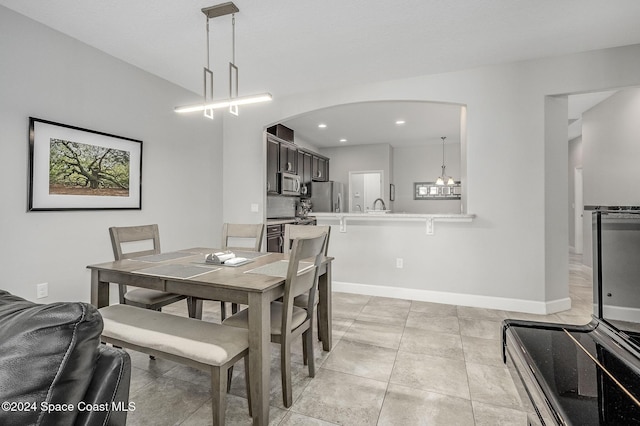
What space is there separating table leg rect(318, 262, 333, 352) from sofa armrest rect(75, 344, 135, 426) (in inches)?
62.6

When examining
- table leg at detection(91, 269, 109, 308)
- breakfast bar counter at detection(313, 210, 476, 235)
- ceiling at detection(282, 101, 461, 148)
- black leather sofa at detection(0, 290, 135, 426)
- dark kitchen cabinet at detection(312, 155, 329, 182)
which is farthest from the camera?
dark kitchen cabinet at detection(312, 155, 329, 182)

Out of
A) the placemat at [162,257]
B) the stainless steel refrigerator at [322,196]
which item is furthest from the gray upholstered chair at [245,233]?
the stainless steel refrigerator at [322,196]

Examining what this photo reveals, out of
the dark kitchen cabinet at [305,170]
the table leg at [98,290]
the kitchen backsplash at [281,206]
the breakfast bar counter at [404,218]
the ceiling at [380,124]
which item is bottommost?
the table leg at [98,290]

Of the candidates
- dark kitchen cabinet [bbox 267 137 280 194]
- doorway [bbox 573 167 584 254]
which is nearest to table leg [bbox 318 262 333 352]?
dark kitchen cabinet [bbox 267 137 280 194]

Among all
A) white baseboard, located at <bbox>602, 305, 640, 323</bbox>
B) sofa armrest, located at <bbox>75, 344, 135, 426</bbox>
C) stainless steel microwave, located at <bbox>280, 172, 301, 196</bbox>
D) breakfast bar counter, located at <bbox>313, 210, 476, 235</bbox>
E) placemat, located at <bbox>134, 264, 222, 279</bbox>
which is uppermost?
stainless steel microwave, located at <bbox>280, 172, 301, 196</bbox>

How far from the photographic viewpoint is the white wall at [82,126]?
92.4 inches

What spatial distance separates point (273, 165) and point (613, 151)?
497cm

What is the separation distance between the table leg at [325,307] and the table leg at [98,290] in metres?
1.41

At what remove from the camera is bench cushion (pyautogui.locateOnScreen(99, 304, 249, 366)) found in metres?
1.38

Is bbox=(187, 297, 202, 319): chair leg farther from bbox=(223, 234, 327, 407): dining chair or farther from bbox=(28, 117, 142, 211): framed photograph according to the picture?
bbox=(28, 117, 142, 211): framed photograph

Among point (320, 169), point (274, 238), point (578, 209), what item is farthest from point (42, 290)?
point (578, 209)

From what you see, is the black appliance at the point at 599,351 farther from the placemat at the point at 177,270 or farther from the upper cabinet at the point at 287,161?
the upper cabinet at the point at 287,161

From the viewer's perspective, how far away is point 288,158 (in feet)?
18.3

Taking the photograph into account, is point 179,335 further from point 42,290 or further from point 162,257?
point 42,290
